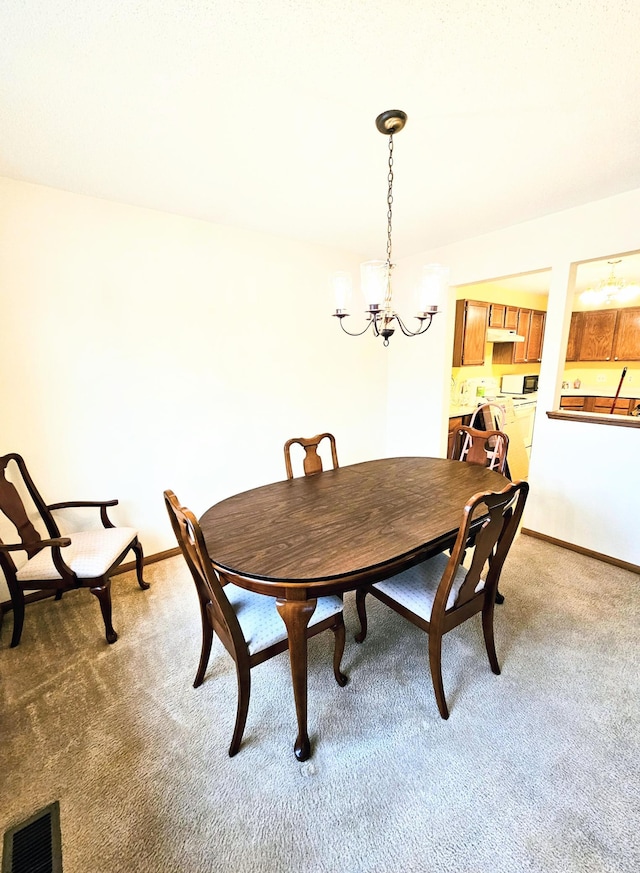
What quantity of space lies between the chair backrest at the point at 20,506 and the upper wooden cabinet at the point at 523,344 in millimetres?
5499

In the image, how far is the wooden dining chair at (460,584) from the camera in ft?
4.37

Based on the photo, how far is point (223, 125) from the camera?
61.0 inches

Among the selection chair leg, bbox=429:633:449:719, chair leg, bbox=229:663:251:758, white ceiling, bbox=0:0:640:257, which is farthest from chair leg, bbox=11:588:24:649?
white ceiling, bbox=0:0:640:257

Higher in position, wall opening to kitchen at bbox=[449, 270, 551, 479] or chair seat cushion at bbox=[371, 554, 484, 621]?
wall opening to kitchen at bbox=[449, 270, 551, 479]

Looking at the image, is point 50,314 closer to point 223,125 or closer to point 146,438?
point 146,438

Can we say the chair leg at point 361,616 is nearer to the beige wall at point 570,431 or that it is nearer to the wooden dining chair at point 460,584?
the wooden dining chair at point 460,584

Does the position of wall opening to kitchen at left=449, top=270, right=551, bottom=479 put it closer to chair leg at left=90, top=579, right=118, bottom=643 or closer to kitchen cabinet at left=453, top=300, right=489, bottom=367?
kitchen cabinet at left=453, top=300, right=489, bottom=367

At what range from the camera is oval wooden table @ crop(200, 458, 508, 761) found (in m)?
1.21

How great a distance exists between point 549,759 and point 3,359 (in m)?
3.31

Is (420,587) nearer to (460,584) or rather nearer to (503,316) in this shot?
(460,584)

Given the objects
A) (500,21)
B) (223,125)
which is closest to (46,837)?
(223,125)

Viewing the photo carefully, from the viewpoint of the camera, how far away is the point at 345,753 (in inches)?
53.3

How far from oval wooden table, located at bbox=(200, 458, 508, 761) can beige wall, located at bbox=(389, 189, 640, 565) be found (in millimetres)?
1038

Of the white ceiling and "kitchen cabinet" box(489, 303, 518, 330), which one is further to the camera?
"kitchen cabinet" box(489, 303, 518, 330)
